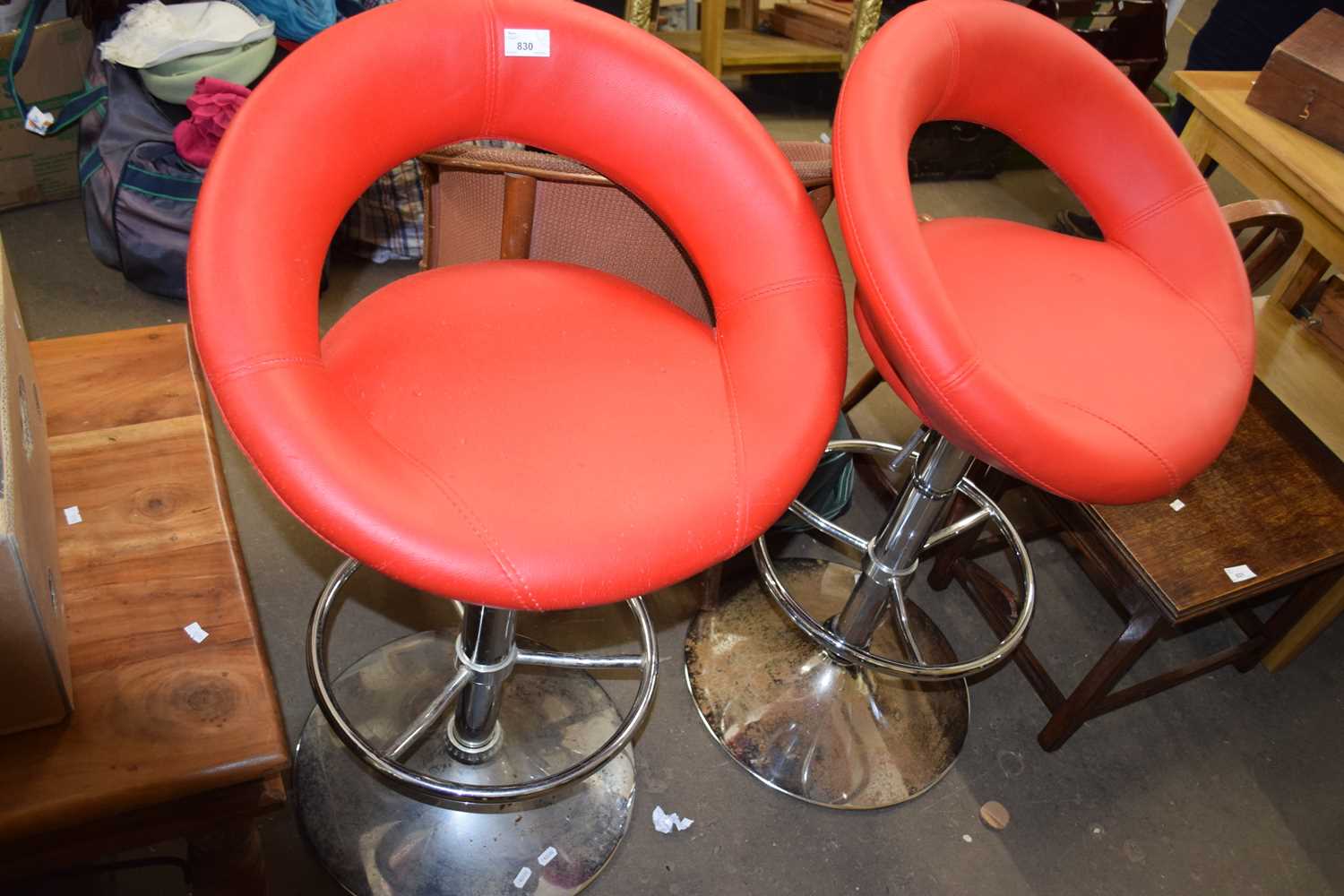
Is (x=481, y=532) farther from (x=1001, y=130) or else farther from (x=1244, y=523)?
(x=1244, y=523)

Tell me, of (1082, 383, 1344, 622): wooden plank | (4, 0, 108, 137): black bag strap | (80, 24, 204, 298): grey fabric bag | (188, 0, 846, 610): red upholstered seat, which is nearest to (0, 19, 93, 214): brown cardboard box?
(4, 0, 108, 137): black bag strap

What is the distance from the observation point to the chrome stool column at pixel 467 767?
155 centimetres

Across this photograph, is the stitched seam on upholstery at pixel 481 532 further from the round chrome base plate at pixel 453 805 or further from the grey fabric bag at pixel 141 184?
the grey fabric bag at pixel 141 184

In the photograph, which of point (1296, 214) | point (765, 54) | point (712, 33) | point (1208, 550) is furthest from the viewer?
point (765, 54)

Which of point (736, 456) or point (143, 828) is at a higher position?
point (736, 456)

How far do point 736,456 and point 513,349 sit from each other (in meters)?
0.30

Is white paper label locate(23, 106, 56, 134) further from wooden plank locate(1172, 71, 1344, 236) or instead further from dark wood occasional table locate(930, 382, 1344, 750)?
wooden plank locate(1172, 71, 1344, 236)

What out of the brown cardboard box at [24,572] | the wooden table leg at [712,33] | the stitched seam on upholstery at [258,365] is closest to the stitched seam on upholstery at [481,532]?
the stitched seam on upholstery at [258,365]

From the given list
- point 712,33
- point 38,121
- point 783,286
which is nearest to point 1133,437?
point 783,286

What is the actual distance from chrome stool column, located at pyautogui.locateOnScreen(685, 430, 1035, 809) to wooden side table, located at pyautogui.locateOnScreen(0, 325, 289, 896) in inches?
33.3

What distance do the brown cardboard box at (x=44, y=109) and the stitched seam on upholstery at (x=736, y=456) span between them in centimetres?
223

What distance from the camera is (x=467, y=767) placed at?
1.74 meters

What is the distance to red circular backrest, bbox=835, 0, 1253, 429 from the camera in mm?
1124

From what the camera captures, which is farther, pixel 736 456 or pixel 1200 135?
pixel 1200 135
